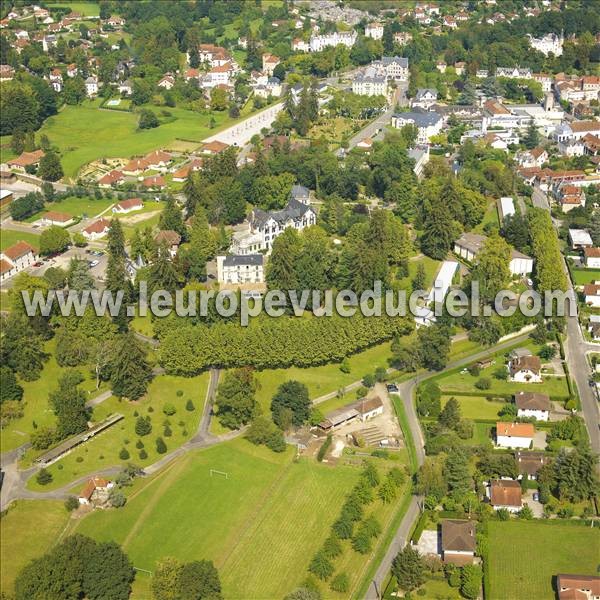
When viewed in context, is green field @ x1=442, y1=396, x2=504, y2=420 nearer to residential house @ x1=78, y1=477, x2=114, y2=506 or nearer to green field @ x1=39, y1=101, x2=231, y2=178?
residential house @ x1=78, y1=477, x2=114, y2=506

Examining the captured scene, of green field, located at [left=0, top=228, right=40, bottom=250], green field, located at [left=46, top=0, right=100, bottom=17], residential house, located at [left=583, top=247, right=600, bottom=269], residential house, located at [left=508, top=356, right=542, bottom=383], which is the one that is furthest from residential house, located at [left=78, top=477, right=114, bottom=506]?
green field, located at [left=46, top=0, right=100, bottom=17]

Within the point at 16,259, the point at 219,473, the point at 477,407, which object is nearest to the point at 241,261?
the point at 16,259

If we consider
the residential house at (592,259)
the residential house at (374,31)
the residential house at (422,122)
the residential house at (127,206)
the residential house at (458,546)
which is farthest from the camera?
the residential house at (374,31)

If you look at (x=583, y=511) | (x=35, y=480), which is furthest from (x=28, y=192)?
(x=583, y=511)

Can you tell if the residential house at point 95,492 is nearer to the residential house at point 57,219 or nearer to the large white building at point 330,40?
the residential house at point 57,219

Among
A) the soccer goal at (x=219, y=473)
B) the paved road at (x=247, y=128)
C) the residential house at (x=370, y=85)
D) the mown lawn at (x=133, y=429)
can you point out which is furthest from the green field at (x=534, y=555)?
the residential house at (x=370, y=85)
